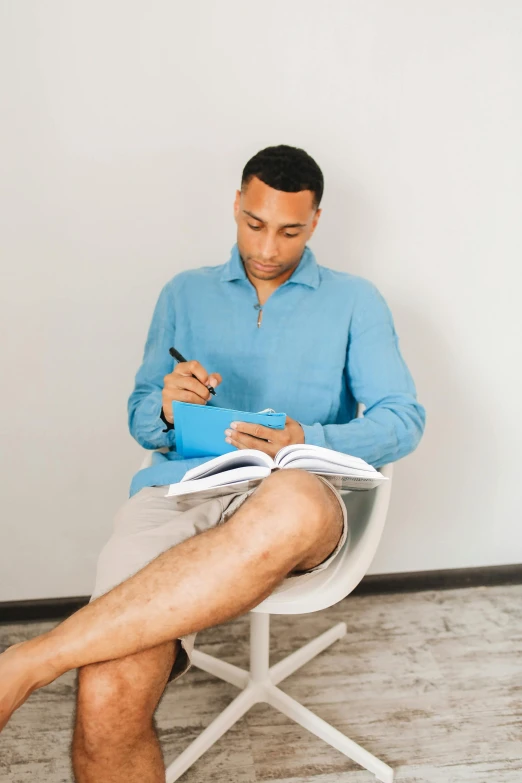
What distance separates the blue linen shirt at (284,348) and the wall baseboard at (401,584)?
739 millimetres

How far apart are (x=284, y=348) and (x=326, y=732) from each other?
35.0 inches

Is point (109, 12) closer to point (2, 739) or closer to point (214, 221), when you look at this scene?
point (214, 221)

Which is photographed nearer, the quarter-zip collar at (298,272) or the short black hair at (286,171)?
the short black hair at (286,171)

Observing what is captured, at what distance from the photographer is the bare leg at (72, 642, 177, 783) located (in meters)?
1.04

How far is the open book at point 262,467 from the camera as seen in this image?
1.12 m

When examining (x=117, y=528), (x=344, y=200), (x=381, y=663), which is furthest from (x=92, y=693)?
(x=344, y=200)

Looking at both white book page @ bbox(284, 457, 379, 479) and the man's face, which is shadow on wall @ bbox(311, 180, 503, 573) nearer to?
the man's face

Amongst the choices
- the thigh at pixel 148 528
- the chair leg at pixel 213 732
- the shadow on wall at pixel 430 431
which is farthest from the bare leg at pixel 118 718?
the shadow on wall at pixel 430 431

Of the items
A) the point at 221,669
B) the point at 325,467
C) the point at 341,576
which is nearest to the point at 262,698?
the point at 221,669

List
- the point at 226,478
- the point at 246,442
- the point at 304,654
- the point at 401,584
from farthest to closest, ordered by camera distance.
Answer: the point at 401,584 < the point at 304,654 < the point at 246,442 < the point at 226,478

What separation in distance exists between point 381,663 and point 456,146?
140 cm

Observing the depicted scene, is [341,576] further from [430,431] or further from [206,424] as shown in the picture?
[430,431]

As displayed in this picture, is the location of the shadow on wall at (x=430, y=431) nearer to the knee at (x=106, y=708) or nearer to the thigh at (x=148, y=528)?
the thigh at (x=148, y=528)

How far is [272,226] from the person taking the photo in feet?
4.74
